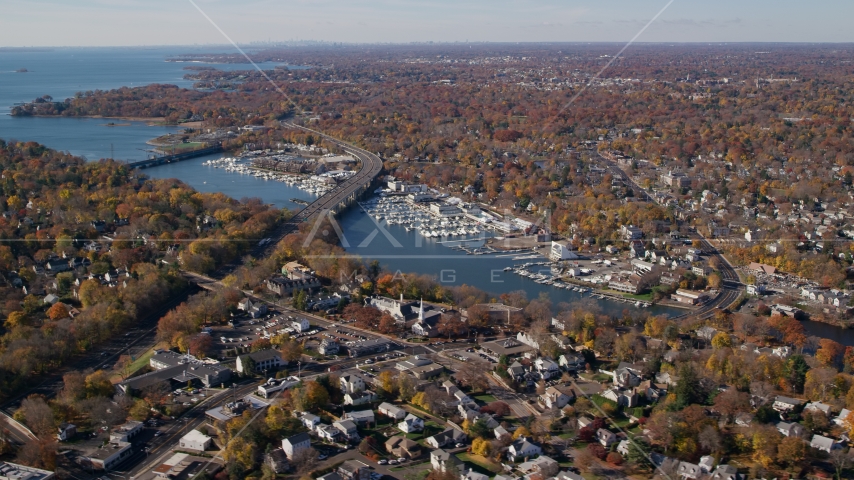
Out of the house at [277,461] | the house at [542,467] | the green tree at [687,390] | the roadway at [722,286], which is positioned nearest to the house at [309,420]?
the house at [277,461]

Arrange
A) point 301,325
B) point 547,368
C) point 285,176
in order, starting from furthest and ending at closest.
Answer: point 285,176
point 301,325
point 547,368

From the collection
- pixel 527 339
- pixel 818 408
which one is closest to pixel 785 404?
pixel 818 408

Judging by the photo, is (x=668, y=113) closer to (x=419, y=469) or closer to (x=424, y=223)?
(x=424, y=223)

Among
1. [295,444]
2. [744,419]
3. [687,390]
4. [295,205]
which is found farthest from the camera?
[295,205]

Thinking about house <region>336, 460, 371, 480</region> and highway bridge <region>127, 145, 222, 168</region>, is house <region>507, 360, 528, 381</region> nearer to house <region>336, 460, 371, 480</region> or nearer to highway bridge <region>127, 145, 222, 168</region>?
house <region>336, 460, 371, 480</region>

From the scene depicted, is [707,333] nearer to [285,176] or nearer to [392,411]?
[392,411]

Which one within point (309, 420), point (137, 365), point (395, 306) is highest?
point (395, 306)

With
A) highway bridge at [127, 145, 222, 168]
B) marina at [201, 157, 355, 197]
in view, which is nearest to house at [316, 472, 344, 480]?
marina at [201, 157, 355, 197]

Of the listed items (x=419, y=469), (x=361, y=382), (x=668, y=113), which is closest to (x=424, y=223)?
(x=361, y=382)
